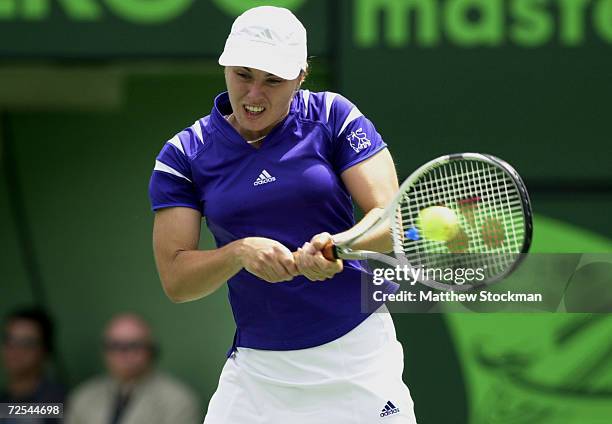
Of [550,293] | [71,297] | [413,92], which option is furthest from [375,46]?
[71,297]

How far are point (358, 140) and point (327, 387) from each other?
0.61 m

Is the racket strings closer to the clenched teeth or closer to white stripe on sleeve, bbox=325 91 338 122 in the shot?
white stripe on sleeve, bbox=325 91 338 122

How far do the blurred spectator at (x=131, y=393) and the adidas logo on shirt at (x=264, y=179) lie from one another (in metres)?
2.34

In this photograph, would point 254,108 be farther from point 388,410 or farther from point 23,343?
point 23,343

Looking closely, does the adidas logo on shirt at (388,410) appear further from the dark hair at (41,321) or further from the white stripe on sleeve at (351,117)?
the dark hair at (41,321)

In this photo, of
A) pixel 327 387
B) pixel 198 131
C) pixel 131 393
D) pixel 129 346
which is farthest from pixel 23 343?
pixel 327 387

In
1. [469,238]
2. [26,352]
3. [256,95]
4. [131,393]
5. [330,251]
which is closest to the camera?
[330,251]

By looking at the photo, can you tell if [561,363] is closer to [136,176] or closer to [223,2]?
[223,2]

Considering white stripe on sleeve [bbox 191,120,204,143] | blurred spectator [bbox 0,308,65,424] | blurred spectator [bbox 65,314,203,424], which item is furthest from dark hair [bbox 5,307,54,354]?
white stripe on sleeve [bbox 191,120,204,143]

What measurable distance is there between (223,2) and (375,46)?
24.1 inches

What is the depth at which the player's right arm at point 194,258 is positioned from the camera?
2.83 m

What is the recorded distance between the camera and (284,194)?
2959mm

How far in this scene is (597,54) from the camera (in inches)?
→ 186

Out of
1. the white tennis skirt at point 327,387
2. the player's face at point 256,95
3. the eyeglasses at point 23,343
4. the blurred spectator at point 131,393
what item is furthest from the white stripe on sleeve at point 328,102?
the eyeglasses at point 23,343
